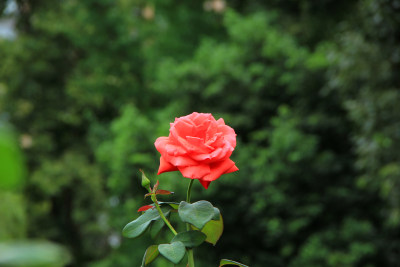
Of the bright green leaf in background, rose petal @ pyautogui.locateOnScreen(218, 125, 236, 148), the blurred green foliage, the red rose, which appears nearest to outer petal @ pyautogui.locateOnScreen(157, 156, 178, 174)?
the red rose

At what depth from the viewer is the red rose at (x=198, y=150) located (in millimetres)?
840

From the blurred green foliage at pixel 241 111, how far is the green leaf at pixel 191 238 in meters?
3.88

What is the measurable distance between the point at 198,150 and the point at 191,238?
135mm

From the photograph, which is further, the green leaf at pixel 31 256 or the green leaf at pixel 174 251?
the green leaf at pixel 174 251

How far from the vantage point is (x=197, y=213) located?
801 mm

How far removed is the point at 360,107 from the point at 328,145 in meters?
2.03

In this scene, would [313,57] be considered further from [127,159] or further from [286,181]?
[127,159]

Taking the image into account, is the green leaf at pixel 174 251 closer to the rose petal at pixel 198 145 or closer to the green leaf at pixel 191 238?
the green leaf at pixel 191 238

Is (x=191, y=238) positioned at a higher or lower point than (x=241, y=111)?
lower

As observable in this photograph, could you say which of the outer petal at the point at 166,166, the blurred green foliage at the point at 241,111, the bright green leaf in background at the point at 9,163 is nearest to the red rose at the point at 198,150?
the outer petal at the point at 166,166

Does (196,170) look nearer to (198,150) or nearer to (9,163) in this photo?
(198,150)

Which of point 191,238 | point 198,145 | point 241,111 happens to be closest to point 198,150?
point 198,145

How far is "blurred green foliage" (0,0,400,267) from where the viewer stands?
197 inches

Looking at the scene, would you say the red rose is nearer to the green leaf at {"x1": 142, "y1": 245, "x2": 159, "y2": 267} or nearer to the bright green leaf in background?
the green leaf at {"x1": 142, "y1": 245, "x2": 159, "y2": 267}
